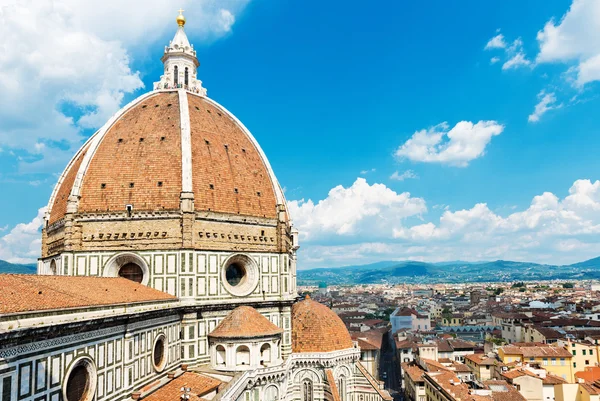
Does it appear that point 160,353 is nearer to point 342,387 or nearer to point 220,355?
point 220,355

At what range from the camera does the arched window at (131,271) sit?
27.7 m

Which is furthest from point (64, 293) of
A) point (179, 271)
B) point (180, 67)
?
point (180, 67)

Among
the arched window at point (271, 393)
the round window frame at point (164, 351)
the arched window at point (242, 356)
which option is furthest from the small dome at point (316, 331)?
the round window frame at point (164, 351)

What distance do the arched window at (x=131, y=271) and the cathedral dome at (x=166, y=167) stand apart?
3.07m

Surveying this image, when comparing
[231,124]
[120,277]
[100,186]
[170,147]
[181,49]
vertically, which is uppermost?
[181,49]

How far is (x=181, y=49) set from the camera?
37062 mm

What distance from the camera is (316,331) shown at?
107ft

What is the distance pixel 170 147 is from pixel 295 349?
14.8 metres

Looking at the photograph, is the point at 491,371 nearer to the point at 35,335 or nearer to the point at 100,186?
the point at 100,186

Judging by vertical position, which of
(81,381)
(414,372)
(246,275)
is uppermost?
(246,275)

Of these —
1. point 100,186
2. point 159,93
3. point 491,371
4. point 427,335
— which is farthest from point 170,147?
point 427,335

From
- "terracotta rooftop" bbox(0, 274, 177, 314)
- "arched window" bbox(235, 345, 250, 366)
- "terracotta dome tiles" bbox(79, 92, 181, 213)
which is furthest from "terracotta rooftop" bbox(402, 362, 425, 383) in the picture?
"terracotta dome tiles" bbox(79, 92, 181, 213)

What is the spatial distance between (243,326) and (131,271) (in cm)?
700

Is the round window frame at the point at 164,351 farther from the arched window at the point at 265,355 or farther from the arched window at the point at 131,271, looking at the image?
the arched window at the point at 265,355
